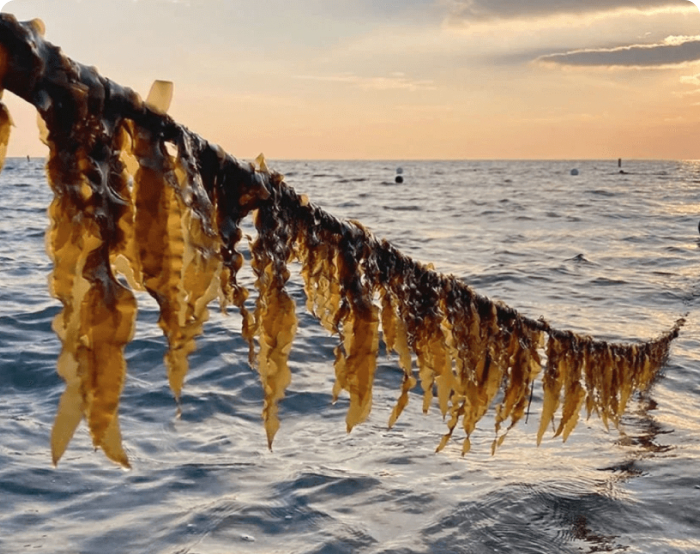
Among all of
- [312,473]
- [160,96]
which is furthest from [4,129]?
[312,473]

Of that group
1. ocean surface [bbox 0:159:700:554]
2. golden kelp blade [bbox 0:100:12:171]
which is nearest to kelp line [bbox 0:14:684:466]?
golden kelp blade [bbox 0:100:12:171]

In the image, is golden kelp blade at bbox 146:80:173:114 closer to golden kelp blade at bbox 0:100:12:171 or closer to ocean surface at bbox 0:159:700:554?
golden kelp blade at bbox 0:100:12:171

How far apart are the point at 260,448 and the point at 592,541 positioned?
8.13ft

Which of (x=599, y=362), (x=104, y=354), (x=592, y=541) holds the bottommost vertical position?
(x=592, y=541)

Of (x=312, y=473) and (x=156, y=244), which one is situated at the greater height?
(x=156, y=244)

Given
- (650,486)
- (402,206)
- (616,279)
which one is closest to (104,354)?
(650,486)

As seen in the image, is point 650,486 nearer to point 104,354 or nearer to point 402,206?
point 104,354

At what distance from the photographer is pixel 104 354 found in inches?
67.2

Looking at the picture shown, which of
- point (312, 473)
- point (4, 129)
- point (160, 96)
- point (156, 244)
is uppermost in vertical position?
point (160, 96)

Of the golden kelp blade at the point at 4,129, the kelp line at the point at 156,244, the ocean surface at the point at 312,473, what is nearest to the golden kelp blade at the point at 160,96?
the kelp line at the point at 156,244

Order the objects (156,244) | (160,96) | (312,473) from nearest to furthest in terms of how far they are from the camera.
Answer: (160,96) < (156,244) < (312,473)

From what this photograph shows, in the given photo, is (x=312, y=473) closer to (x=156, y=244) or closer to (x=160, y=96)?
(x=156, y=244)

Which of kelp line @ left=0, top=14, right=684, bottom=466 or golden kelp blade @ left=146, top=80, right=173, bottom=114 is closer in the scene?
kelp line @ left=0, top=14, right=684, bottom=466

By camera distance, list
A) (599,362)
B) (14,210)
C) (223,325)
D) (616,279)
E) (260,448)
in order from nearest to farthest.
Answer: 1. (599,362)
2. (260,448)
3. (223,325)
4. (616,279)
5. (14,210)
